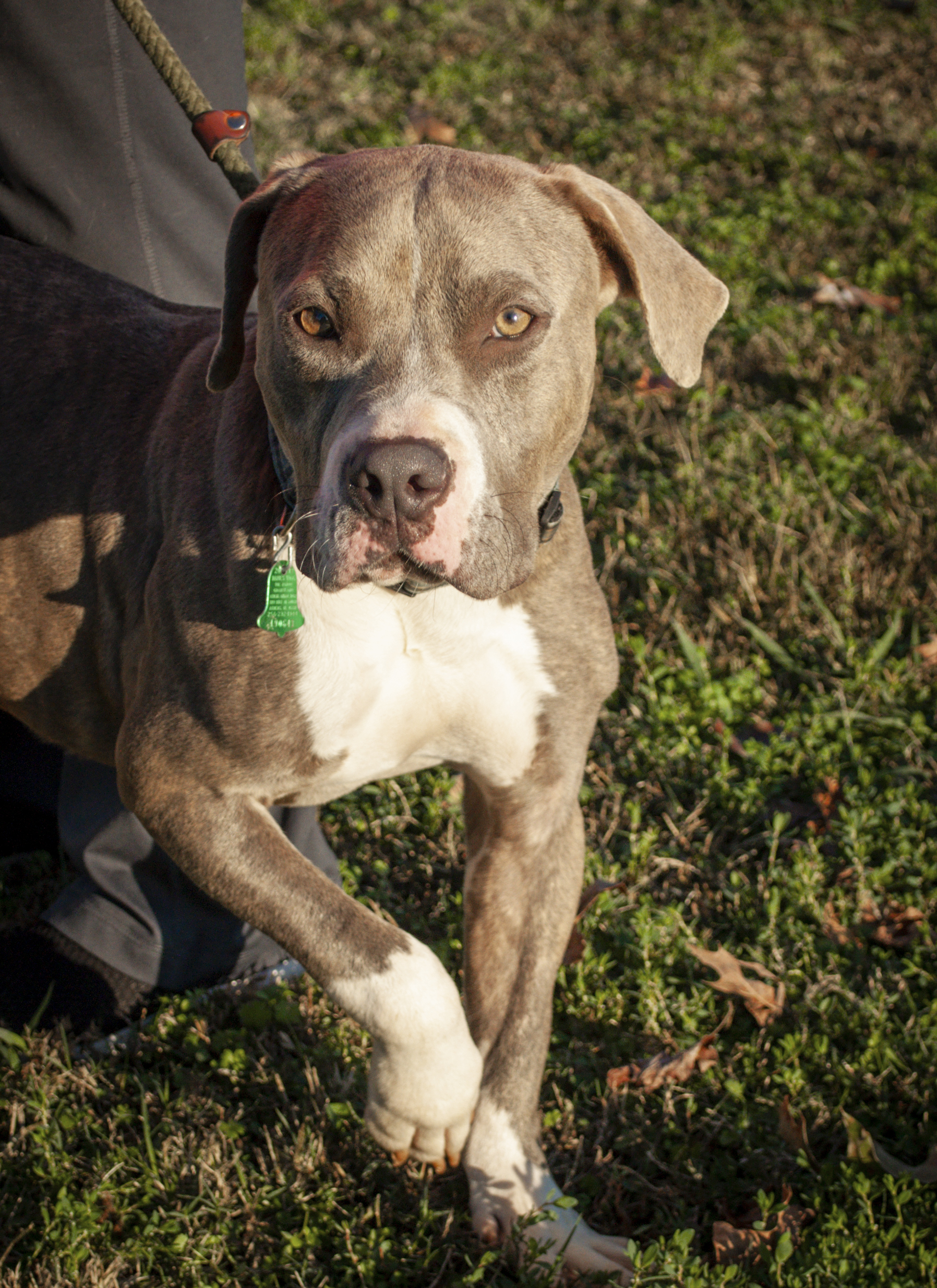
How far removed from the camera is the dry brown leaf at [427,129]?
6773 millimetres

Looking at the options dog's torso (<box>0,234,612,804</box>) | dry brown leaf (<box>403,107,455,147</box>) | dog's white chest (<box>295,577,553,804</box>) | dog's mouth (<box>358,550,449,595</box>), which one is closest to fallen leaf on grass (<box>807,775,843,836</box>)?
dog's torso (<box>0,234,612,804</box>)

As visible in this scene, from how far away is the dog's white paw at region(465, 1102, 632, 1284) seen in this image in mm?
2736

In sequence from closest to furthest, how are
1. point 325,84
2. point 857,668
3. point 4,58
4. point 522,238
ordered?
point 522,238 → point 4,58 → point 857,668 → point 325,84

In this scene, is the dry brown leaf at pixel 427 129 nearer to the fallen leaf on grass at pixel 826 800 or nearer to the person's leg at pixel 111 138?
the person's leg at pixel 111 138

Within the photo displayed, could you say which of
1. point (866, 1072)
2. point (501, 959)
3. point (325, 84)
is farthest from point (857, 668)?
point (325, 84)

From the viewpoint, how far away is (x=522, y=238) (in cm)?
249

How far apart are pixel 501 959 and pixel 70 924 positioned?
4.19 feet

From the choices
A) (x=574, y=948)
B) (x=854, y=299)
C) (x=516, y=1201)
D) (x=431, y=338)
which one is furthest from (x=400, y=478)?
(x=854, y=299)

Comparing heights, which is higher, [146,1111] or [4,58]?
[4,58]

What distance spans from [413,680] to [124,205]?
65.4 inches

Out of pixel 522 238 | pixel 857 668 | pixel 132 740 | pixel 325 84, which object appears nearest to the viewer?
pixel 522 238

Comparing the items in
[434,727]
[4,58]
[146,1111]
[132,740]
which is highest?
[4,58]

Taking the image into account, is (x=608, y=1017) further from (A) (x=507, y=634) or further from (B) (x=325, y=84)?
(B) (x=325, y=84)

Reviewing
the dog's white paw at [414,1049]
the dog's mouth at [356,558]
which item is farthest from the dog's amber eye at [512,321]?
the dog's white paw at [414,1049]
